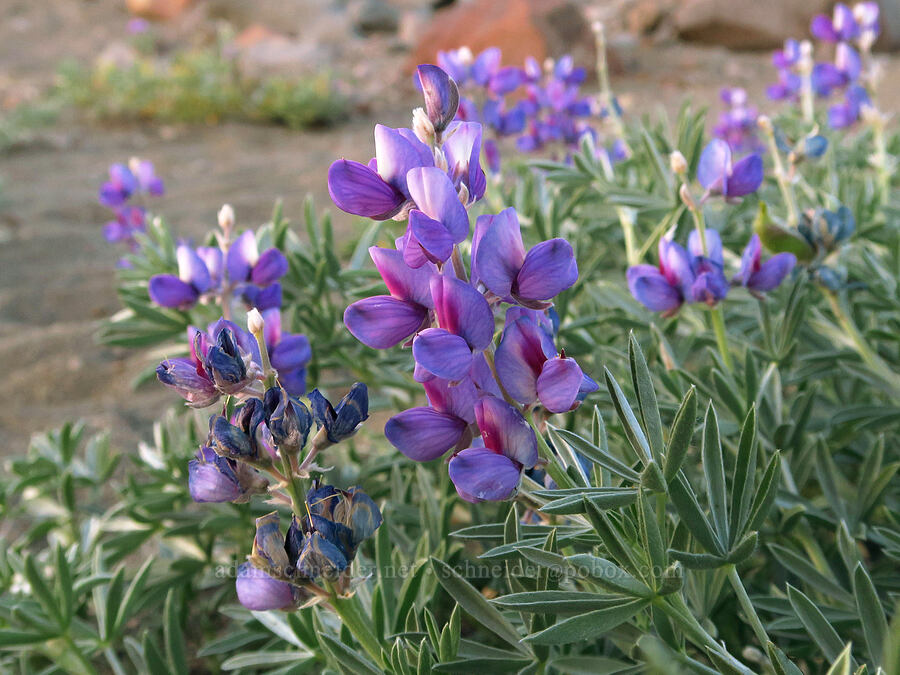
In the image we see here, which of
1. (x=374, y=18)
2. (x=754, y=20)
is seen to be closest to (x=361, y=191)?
(x=754, y=20)

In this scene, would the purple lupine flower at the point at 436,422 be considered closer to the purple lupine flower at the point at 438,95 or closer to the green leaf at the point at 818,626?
the purple lupine flower at the point at 438,95

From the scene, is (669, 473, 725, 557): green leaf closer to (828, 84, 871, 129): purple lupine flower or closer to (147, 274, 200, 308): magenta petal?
(147, 274, 200, 308): magenta petal

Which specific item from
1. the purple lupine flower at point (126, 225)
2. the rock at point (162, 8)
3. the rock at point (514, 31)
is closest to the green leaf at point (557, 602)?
the purple lupine flower at point (126, 225)

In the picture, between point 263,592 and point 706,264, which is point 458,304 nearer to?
point 263,592

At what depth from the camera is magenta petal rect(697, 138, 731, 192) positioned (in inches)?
44.8

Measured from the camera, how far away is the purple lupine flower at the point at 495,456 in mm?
657

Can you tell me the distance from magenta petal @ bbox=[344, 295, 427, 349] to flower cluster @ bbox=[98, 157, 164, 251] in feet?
5.24

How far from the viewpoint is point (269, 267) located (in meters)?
1.20

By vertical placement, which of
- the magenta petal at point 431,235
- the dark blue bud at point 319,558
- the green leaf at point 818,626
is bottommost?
the green leaf at point 818,626

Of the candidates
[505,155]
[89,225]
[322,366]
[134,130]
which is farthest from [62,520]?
[134,130]

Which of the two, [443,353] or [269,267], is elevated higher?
[443,353]

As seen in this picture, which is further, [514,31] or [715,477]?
[514,31]

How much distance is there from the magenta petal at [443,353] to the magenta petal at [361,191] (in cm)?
12

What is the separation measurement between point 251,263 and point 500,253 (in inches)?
24.8
